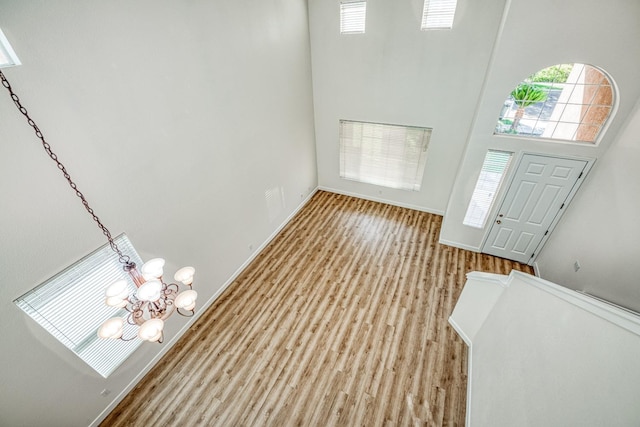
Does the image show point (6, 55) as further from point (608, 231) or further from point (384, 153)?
point (608, 231)

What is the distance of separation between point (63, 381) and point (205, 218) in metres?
2.42

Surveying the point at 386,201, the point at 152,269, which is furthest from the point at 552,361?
the point at 386,201

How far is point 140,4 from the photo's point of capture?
270 centimetres

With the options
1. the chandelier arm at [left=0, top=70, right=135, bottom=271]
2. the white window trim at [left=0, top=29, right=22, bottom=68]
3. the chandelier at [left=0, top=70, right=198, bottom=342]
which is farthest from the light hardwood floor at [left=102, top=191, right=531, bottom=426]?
the white window trim at [left=0, top=29, right=22, bottom=68]

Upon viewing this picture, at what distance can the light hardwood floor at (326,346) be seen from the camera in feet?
10.8

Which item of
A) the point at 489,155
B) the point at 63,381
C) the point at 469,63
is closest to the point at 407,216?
the point at 489,155

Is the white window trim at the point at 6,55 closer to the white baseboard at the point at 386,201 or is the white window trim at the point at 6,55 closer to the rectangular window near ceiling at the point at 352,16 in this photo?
the rectangular window near ceiling at the point at 352,16

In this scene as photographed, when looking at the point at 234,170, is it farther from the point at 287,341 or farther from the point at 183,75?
the point at 287,341

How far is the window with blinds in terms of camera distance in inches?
98.6

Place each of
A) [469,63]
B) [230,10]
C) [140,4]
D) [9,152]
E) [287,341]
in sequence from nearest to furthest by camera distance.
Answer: [9,152] < [140,4] < [230,10] < [287,341] < [469,63]

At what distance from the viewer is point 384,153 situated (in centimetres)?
655

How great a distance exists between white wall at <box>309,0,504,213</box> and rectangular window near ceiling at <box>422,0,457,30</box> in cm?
9

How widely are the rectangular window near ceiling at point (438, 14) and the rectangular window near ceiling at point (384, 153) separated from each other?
1910 millimetres

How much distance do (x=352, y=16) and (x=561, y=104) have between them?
413 centimetres
